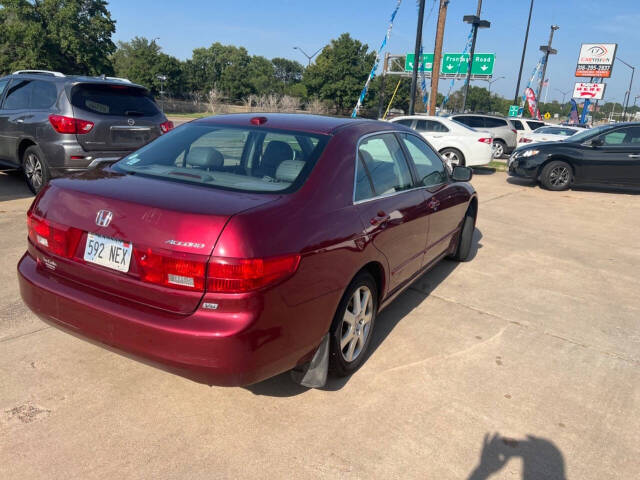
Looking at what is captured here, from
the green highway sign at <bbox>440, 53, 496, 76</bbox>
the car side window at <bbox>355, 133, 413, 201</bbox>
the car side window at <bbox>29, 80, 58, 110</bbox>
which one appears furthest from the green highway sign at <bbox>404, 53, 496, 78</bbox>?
the car side window at <bbox>355, 133, 413, 201</bbox>

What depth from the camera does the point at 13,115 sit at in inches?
283

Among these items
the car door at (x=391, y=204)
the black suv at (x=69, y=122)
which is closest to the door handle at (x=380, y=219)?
the car door at (x=391, y=204)

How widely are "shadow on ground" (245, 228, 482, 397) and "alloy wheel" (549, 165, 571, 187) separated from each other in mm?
5809

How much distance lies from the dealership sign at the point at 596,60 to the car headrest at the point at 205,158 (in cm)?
5436

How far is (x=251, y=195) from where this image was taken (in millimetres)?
2438

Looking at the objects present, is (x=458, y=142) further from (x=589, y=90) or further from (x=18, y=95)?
(x=589, y=90)

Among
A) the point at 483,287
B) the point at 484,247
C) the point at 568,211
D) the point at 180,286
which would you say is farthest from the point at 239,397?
the point at 568,211

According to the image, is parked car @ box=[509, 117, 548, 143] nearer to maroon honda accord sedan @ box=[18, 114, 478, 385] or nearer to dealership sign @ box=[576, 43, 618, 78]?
maroon honda accord sedan @ box=[18, 114, 478, 385]

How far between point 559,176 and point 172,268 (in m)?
11.1

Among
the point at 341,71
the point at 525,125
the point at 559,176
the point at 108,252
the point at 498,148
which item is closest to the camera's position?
the point at 108,252

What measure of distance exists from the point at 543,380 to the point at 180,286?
239 centimetres

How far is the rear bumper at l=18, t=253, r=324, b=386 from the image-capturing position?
2.15 meters

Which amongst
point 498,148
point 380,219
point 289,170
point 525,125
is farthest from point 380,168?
point 525,125

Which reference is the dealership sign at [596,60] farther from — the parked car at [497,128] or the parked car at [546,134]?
the parked car at [497,128]
